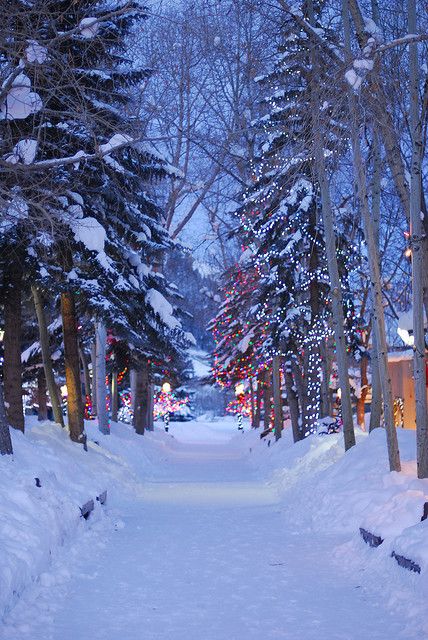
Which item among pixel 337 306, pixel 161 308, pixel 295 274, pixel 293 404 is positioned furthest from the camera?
pixel 293 404

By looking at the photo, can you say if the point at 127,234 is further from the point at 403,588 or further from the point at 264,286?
the point at 403,588

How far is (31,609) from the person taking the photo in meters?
7.13

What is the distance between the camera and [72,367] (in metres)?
19.5

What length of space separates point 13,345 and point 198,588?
29.6 feet

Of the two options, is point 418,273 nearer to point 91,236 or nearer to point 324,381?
point 91,236

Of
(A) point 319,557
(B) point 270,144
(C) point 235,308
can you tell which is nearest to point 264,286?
(B) point 270,144

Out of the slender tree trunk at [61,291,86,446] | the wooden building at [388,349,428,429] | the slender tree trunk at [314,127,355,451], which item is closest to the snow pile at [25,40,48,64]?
the slender tree trunk at [314,127,355,451]

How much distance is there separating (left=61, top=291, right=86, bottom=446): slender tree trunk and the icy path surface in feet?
20.1

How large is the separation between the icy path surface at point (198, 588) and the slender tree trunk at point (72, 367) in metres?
6.13

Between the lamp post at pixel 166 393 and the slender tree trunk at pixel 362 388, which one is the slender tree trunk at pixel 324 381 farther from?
the lamp post at pixel 166 393

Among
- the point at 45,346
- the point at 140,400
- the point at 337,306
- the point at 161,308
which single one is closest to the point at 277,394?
the point at 140,400

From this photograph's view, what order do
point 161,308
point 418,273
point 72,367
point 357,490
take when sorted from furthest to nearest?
1. point 161,308
2. point 72,367
3. point 357,490
4. point 418,273

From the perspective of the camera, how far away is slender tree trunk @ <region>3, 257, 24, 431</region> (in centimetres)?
1628

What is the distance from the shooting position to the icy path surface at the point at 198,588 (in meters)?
6.64
